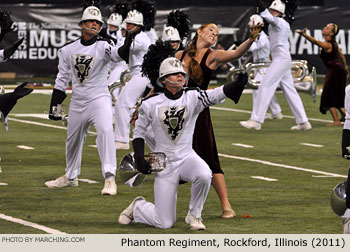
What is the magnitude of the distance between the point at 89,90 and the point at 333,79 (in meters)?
9.74

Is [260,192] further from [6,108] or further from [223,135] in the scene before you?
[223,135]

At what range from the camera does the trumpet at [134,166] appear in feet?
33.9

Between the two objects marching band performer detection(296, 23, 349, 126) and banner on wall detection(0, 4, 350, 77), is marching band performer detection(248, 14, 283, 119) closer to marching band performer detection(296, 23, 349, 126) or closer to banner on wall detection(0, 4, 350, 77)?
marching band performer detection(296, 23, 349, 126)

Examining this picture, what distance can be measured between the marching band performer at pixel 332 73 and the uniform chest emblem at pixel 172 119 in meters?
11.2

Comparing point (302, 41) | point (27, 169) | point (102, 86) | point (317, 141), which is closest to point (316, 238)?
point (102, 86)

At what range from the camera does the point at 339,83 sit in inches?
859

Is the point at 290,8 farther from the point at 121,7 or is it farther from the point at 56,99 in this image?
the point at 56,99

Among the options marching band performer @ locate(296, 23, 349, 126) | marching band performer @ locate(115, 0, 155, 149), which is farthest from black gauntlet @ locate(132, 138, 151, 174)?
marching band performer @ locate(296, 23, 349, 126)

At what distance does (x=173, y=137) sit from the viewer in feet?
34.4

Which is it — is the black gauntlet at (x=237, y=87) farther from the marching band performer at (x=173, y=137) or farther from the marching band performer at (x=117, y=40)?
the marching band performer at (x=117, y=40)

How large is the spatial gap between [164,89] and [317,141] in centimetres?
798

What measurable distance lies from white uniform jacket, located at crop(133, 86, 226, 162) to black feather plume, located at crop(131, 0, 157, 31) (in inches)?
292

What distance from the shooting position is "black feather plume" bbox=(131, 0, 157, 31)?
1780cm

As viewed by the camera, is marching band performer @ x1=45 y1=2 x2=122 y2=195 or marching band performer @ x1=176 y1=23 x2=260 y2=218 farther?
marching band performer @ x1=45 y1=2 x2=122 y2=195
